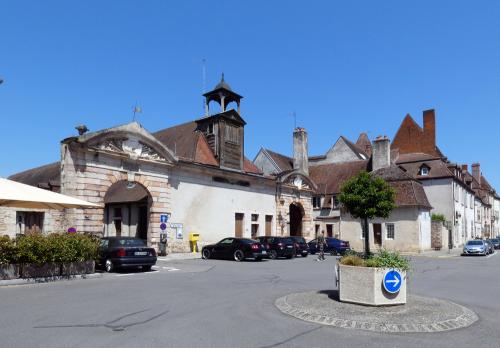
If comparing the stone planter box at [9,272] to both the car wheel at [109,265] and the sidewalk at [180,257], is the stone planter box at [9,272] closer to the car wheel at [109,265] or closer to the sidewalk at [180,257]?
the car wheel at [109,265]

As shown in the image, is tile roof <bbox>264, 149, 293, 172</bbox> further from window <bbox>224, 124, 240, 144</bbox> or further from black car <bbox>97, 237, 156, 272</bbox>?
black car <bbox>97, 237, 156, 272</bbox>

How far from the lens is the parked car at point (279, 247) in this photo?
26.2 m

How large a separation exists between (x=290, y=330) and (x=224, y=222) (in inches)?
923

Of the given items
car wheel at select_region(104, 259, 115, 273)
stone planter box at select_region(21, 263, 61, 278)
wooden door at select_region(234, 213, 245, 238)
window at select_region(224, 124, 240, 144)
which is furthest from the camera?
window at select_region(224, 124, 240, 144)

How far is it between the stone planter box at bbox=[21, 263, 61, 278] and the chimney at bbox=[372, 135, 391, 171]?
3548 centimetres

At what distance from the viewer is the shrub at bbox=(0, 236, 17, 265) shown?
504 inches

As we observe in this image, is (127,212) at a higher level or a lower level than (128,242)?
higher

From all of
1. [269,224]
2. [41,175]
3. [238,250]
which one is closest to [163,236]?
[238,250]

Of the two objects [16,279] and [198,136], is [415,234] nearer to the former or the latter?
[198,136]

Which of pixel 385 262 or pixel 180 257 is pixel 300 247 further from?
pixel 385 262

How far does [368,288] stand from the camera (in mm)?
9047

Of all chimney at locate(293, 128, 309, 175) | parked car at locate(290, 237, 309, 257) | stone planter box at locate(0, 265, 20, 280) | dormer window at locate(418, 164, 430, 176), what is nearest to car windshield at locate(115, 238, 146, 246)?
stone planter box at locate(0, 265, 20, 280)

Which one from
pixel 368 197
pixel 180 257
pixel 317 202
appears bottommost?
pixel 180 257

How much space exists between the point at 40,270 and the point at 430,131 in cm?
5062
